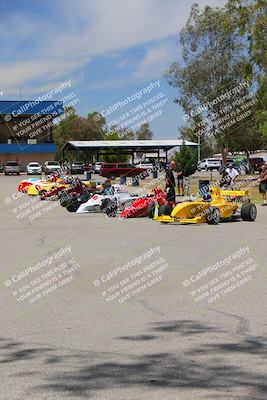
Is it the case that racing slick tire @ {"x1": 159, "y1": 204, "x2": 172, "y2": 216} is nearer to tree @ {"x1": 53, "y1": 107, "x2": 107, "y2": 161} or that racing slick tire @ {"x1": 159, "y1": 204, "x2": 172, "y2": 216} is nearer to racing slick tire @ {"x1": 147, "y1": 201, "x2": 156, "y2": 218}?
racing slick tire @ {"x1": 147, "y1": 201, "x2": 156, "y2": 218}

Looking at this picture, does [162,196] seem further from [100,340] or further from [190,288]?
[100,340]

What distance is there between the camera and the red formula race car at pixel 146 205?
1883cm

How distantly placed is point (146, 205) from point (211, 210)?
3033mm

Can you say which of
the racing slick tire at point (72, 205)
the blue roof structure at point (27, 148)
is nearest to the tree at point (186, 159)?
the racing slick tire at point (72, 205)

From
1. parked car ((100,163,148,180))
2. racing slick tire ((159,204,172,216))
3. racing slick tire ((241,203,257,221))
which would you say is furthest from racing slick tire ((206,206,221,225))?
parked car ((100,163,148,180))

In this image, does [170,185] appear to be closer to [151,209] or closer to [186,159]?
[151,209]

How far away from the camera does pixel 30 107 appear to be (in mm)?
83188

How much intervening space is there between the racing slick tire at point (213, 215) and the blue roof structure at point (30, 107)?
66.7 meters

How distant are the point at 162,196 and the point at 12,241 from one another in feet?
20.4

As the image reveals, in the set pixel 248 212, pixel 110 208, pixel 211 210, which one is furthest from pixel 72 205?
pixel 248 212

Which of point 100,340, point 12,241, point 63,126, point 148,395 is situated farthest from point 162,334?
point 63,126

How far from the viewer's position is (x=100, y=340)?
6.05m

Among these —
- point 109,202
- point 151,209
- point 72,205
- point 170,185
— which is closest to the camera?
point 151,209

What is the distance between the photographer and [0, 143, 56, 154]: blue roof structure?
86.3m
